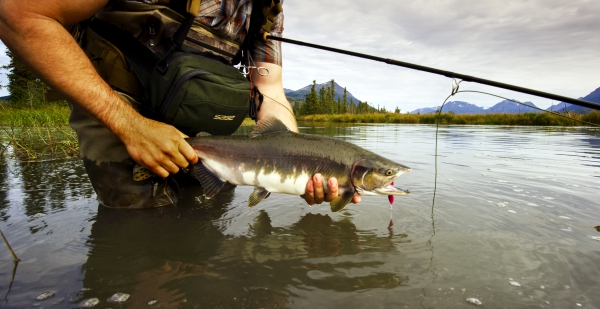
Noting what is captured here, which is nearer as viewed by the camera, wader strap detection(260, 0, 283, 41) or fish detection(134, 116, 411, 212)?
fish detection(134, 116, 411, 212)

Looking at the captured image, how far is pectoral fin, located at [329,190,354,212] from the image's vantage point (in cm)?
273

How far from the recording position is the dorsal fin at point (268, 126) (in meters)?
2.87

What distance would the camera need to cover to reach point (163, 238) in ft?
8.33

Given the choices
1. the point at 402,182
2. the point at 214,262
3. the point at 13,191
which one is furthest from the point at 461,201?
the point at 13,191

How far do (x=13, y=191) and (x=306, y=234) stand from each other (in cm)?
360

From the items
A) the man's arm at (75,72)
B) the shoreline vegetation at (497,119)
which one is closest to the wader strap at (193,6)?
the man's arm at (75,72)

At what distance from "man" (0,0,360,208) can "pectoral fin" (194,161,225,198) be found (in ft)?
0.41

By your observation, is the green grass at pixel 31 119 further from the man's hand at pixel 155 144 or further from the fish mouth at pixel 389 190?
the fish mouth at pixel 389 190

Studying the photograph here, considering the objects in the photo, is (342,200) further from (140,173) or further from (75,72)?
(75,72)

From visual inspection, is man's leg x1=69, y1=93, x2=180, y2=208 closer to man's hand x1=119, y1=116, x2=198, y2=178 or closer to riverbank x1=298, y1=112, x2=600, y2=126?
man's hand x1=119, y1=116, x2=198, y2=178

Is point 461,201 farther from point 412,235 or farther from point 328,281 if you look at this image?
point 328,281

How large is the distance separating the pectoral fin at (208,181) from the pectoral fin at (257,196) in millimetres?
288

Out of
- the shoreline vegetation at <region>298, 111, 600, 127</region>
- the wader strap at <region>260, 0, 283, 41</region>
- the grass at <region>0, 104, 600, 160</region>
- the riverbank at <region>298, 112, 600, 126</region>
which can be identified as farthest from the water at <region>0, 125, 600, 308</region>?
the riverbank at <region>298, 112, 600, 126</region>

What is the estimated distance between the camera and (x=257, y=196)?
282cm
